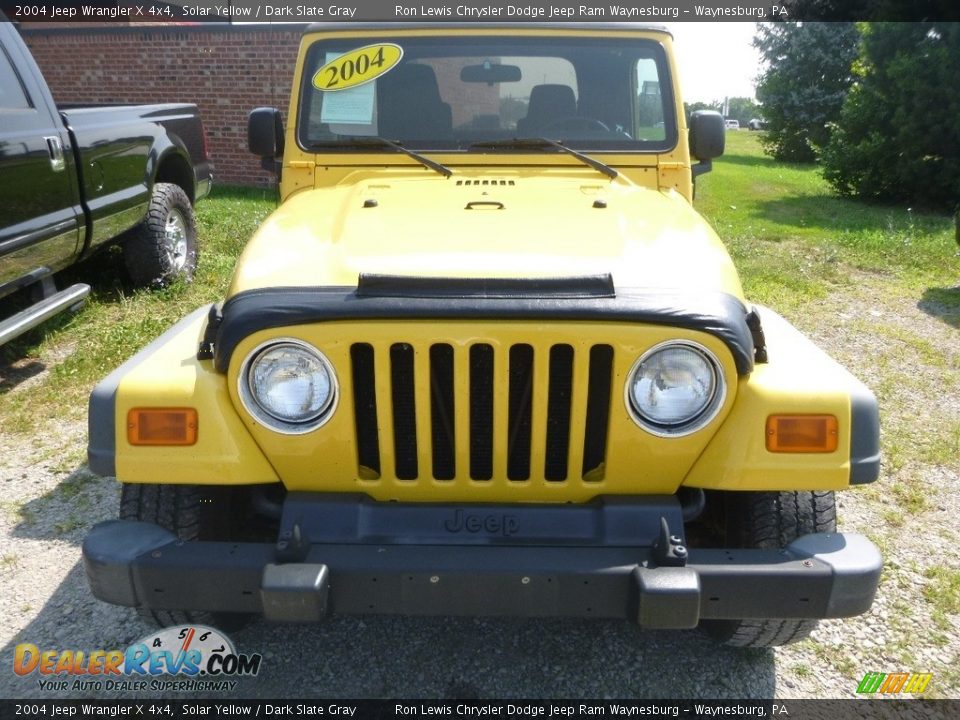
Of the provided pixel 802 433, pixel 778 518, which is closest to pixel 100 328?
pixel 778 518

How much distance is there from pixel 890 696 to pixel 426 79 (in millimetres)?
2730

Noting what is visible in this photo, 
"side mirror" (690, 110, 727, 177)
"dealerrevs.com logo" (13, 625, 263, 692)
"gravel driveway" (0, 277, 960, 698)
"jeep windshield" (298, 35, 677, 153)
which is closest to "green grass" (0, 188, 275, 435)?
"gravel driveway" (0, 277, 960, 698)

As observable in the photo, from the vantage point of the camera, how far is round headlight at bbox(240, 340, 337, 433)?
199 cm

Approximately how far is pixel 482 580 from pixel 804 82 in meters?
23.1

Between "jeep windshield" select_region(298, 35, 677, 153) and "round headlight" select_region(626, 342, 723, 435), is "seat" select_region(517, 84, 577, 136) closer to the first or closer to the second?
"jeep windshield" select_region(298, 35, 677, 153)

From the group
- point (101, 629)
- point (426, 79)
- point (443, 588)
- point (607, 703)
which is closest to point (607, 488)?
point (443, 588)

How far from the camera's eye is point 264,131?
3.47 m

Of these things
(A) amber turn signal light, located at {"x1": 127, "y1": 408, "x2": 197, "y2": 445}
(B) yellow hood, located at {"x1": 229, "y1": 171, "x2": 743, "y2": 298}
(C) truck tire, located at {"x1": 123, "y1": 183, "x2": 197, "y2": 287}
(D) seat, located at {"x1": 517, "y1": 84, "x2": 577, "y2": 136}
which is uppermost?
(D) seat, located at {"x1": 517, "y1": 84, "x2": 577, "y2": 136}

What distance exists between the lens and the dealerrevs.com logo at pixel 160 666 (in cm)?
248

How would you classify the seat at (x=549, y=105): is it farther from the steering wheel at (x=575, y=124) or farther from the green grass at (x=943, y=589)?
the green grass at (x=943, y=589)

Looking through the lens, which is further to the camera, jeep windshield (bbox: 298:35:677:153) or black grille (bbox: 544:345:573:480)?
jeep windshield (bbox: 298:35:677:153)

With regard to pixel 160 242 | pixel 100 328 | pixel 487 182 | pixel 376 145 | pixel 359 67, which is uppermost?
pixel 359 67

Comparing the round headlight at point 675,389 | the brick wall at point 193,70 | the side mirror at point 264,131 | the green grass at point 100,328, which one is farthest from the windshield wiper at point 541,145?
the brick wall at point 193,70

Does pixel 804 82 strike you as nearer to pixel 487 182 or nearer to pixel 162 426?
pixel 487 182
